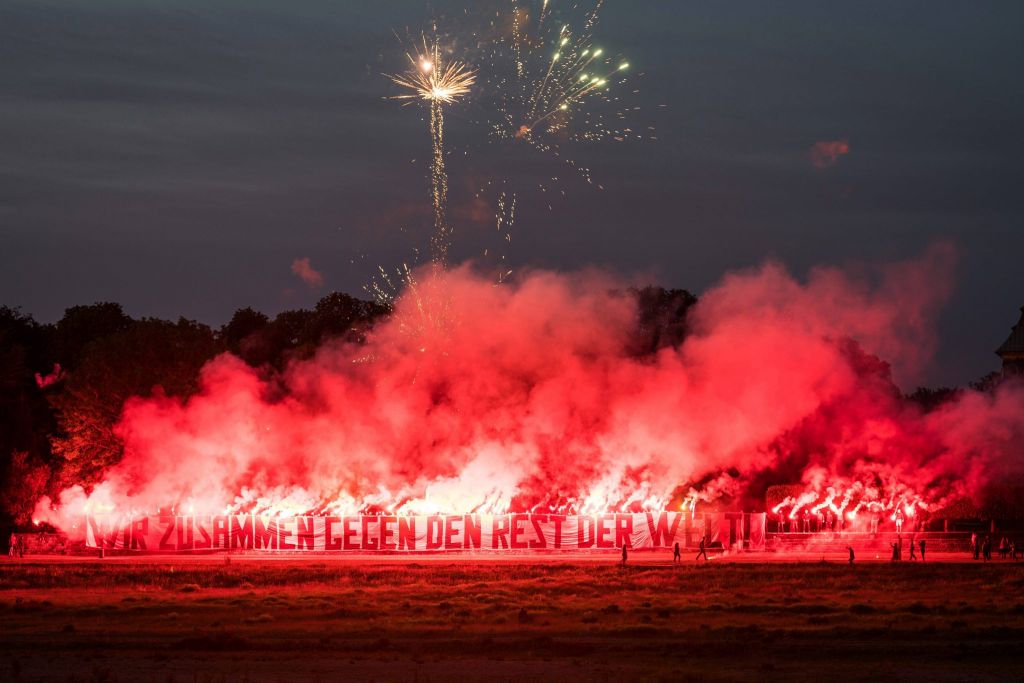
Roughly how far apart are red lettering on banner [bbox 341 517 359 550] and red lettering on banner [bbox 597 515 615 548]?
13044 mm

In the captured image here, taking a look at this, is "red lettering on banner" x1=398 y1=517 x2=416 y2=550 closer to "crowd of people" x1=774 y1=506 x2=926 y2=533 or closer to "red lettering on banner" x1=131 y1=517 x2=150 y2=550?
"red lettering on banner" x1=131 y1=517 x2=150 y2=550

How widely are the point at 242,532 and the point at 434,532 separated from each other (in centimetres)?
1088

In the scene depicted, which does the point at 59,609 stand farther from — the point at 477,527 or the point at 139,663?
the point at 477,527

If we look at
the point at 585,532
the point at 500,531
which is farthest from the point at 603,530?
the point at 500,531

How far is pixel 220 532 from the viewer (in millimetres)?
76188

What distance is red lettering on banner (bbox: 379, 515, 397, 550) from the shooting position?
243 ft

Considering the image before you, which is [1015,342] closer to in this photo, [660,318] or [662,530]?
[660,318]

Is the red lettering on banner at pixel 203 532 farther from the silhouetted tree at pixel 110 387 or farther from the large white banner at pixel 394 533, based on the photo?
the silhouetted tree at pixel 110 387

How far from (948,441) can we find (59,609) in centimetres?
5083

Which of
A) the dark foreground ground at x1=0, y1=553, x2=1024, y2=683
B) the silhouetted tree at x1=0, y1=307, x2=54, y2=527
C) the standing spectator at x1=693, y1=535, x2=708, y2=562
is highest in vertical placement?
the silhouetted tree at x1=0, y1=307, x2=54, y2=527

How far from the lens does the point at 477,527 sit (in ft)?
241

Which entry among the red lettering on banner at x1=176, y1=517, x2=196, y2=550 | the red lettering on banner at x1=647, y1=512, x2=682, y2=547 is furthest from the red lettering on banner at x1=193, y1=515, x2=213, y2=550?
the red lettering on banner at x1=647, y1=512, x2=682, y2=547

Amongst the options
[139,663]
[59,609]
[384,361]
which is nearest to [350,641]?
[139,663]

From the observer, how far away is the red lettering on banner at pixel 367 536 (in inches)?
2923
